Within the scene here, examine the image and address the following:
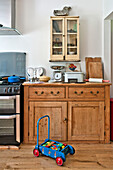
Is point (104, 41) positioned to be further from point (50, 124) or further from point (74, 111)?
point (50, 124)

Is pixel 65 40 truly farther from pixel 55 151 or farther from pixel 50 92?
pixel 55 151

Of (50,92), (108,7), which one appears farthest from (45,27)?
(50,92)

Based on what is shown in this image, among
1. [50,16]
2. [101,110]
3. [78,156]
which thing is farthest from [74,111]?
[50,16]

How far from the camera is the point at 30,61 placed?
3129 millimetres

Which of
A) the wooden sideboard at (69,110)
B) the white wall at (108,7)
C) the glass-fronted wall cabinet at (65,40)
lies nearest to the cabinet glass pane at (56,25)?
the glass-fronted wall cabinet at (65,40)

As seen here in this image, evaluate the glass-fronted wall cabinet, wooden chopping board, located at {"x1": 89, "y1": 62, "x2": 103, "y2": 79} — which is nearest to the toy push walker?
wooden chopping board, located at {"x1": 89, "y1": 62, "x2": 103, "y2": 79}

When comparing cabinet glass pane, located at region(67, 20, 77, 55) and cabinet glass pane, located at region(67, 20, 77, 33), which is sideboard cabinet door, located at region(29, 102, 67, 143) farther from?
cabinet glass pane, located at region(67, 20, 77, 33)

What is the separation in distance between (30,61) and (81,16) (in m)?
1.28

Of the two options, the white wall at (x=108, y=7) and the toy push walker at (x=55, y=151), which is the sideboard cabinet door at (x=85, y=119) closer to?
the toy push walker at (x=55, y=151)

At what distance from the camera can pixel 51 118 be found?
2484 mm

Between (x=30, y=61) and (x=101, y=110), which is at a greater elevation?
(x=30, y=61)

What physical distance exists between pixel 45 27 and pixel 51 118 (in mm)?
1710

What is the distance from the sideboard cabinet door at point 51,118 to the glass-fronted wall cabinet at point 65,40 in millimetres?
893

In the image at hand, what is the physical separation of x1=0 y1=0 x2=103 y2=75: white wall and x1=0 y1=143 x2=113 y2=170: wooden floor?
1.50m
